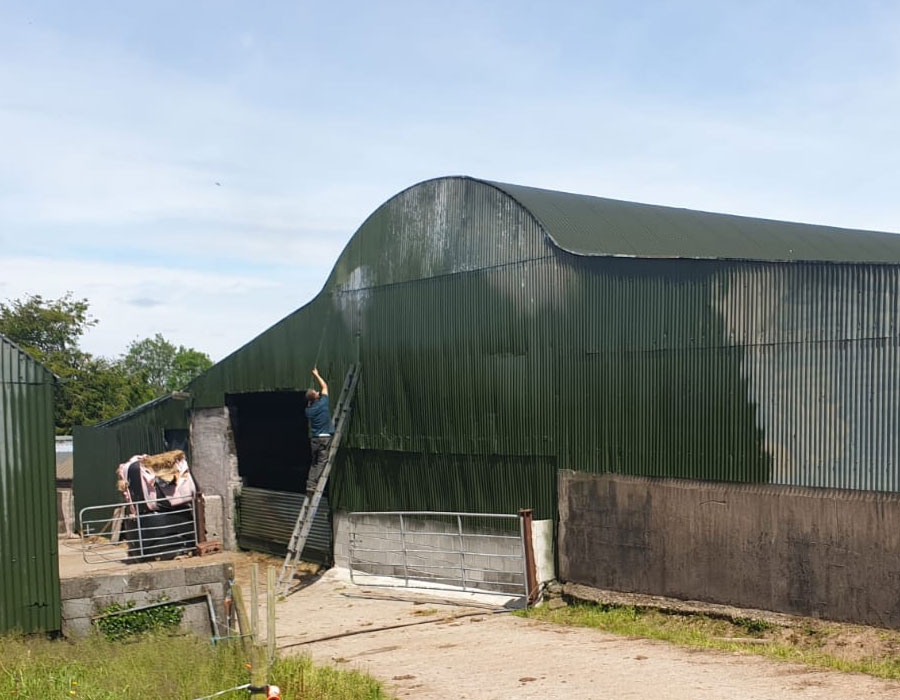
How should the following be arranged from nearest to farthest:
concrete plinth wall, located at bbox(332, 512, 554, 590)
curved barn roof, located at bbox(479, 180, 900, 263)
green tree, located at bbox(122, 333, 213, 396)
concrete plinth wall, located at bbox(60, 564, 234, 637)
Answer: concrete plinth wall, located at bbox(60, 564, 234, 637) < concrete plinth wall, located at bbox(332, 512, 554, 590) < curved barn roof, located at bbox(479, 180, 900, 263) < green tree, located at bbox(122, 333, 213, 396)

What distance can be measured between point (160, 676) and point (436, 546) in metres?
8.47

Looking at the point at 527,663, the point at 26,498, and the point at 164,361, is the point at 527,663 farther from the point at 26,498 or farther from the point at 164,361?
the point at 164,361

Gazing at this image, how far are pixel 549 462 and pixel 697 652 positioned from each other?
4891 mm

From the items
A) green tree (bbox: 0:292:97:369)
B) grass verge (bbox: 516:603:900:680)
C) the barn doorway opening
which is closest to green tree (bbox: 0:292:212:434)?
green tree (bbox: 0:292:97:369)

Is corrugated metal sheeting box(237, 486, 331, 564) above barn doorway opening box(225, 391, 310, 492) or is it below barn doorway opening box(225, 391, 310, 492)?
below

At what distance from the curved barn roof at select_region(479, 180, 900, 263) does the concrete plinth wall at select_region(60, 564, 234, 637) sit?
7.47 meters

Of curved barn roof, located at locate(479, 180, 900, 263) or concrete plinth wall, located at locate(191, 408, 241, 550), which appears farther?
concrete plinth wall, located at locate(191, 408, 241, 550)

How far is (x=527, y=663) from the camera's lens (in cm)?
1152

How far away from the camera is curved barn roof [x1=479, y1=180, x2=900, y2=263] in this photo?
1662cm

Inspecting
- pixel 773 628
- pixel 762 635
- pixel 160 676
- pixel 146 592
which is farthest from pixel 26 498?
pixel 773 628

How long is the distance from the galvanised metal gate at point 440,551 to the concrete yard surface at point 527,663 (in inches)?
38.8

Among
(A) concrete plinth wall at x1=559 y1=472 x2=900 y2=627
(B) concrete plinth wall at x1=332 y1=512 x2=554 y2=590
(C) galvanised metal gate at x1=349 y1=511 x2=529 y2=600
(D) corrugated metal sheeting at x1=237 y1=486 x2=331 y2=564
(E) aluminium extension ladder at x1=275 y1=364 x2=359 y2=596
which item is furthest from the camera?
(D) corrugated metal sheeting at x1=237 y1=486 x2=331 y2=564

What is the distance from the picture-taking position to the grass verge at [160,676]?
31.4 feet

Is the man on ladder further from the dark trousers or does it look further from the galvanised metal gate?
the galvanised metal gate
